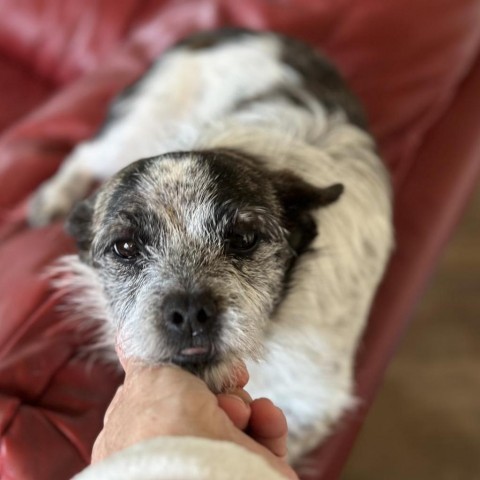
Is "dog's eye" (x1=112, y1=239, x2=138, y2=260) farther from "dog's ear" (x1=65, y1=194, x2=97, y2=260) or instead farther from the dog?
"dog's ear" (x1=65, y1=194, x2=97, y2=260)

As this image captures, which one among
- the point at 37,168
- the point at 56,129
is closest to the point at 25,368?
the point at 37,168

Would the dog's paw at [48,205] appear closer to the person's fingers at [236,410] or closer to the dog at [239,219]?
the dog at [239,219]

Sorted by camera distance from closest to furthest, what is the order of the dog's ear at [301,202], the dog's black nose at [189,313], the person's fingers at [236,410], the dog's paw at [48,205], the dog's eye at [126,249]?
the person's fingers at [236,410] → the dog's black nose at [189,313] → the dog's eye at [126,249] → the dog's ear at [301,202] → the dog's paw at [48,205]

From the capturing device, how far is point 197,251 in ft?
4.06

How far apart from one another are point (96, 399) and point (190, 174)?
0.54 m

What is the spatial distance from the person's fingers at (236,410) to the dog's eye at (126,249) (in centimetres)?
43

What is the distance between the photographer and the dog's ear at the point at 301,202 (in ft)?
4.59

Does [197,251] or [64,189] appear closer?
[197,251]

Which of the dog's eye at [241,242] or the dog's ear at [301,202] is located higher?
the dog's ear at [301,202]

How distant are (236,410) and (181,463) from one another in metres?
0.23

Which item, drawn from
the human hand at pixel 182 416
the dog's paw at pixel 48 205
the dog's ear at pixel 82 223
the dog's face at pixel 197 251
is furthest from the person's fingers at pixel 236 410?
the dog's paw at pixel 48 205

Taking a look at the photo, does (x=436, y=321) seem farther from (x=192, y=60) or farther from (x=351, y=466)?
(x=192, y=60)

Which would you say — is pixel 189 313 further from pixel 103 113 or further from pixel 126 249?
pixel 103 113

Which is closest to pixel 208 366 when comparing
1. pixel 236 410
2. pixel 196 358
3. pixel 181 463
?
pixel 196 358
